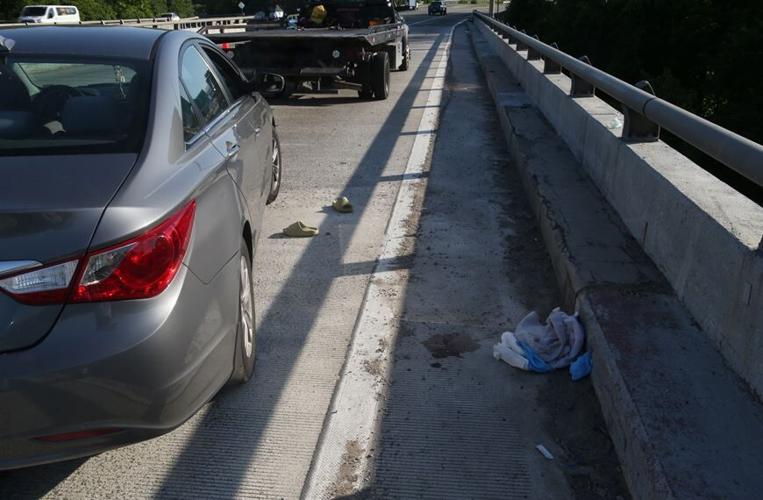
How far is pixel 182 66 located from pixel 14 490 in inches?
87.3

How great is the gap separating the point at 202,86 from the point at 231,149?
21.6 inches

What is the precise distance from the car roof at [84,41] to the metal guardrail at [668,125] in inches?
113

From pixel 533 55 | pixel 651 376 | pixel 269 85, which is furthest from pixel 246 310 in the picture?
pixel 533 55

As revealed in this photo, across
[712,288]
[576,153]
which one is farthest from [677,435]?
[576,153]

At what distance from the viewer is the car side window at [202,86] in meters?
3.75

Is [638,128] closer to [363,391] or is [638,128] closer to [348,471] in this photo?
[363,391]

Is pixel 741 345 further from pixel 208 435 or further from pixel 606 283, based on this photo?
pixel 208 435

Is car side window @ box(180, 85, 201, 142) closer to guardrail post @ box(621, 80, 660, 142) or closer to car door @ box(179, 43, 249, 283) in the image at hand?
car door @ box(179, 43, 249, 283)

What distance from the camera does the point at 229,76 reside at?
5020mm

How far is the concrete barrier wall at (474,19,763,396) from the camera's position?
9.49 feet

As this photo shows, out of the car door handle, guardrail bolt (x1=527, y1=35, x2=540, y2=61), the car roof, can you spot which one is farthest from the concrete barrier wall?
guardrail bolt (x1=527, y1=35, x2=540, y2=61)

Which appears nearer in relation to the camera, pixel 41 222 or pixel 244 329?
pixel 41 222

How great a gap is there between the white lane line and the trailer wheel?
24.1 feet

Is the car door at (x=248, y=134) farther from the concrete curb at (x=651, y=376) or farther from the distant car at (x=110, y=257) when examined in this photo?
the concrete curb at (x=651, y=376)
